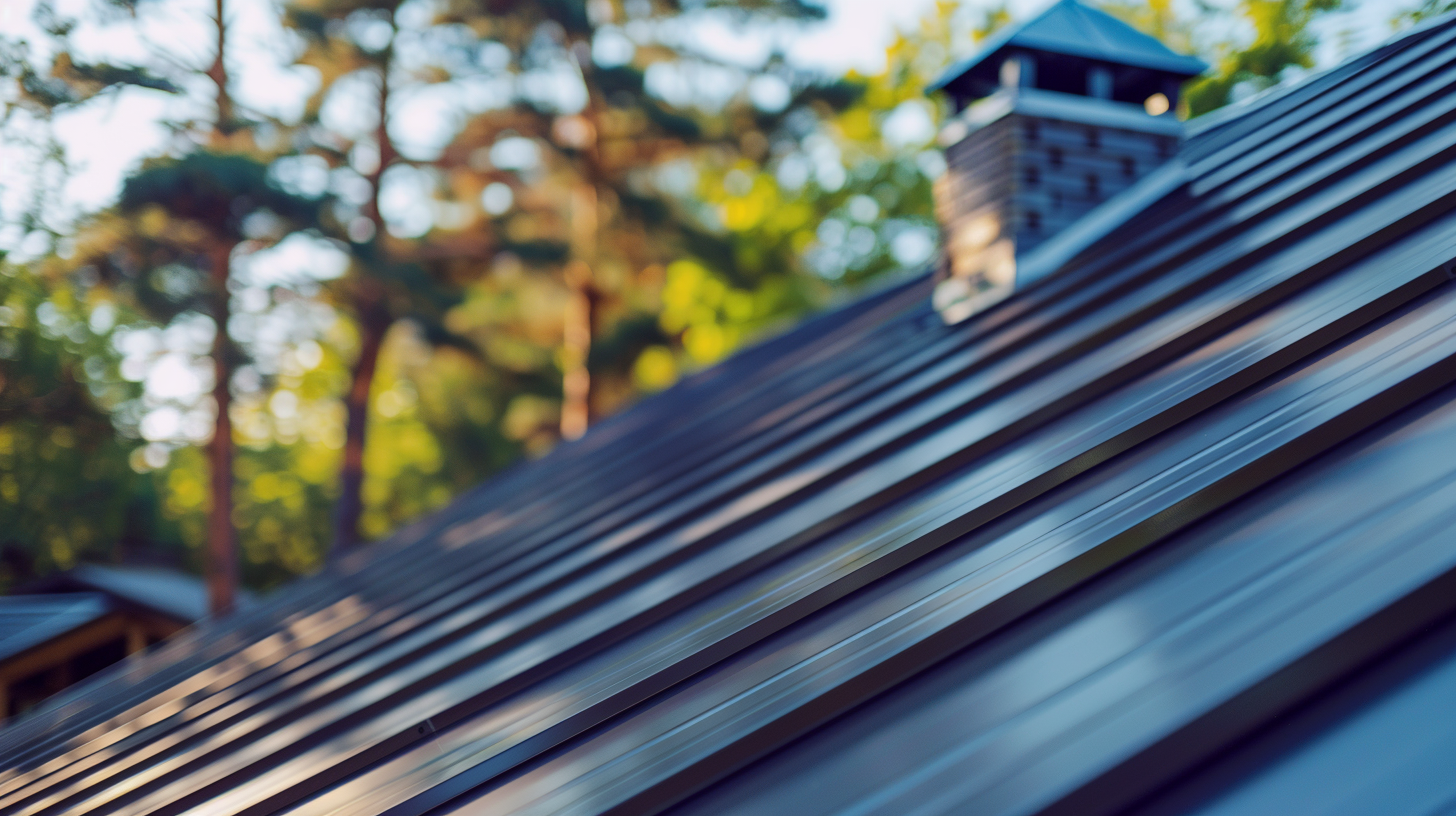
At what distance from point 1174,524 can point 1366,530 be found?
34cm

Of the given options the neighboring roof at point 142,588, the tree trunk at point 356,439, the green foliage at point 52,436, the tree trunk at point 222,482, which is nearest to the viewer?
the green foliage at point 52,436

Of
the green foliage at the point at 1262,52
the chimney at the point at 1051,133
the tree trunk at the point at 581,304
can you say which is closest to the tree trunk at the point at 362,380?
the tree trunk at the point at 581,304

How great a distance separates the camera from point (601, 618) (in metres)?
3.12

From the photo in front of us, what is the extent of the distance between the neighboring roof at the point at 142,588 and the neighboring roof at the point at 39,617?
6.6 inches

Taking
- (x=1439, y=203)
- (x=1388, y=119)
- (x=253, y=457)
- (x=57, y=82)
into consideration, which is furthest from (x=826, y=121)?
A: (x=253, y=457)

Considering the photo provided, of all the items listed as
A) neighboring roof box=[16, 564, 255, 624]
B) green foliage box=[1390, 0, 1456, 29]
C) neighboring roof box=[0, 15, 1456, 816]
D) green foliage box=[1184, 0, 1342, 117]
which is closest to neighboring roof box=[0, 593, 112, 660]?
neighboring roof box=[16, 564, 255, 624]

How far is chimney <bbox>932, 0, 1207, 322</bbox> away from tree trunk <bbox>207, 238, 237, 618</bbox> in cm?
1413

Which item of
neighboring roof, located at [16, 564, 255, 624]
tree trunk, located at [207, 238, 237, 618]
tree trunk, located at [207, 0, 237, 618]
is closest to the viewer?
neighboring roof, located at [16, 564, 255, 624]

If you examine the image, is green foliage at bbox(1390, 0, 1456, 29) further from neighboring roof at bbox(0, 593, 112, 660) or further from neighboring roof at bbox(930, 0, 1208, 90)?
neighboring roof at bbox(0, 593, 112, 660)

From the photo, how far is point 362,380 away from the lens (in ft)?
66.5

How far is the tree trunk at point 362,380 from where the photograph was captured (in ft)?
63.2

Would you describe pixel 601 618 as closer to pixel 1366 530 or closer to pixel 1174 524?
pixel 1174 524

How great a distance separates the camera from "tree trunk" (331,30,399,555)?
19250mm

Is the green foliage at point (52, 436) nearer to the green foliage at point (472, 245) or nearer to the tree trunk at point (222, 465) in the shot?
the green foliage at point (472, 245)
